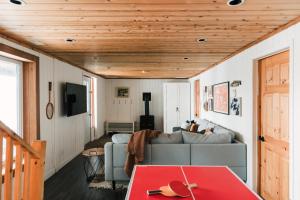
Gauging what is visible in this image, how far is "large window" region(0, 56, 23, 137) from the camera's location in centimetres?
312

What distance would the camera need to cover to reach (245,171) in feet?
11.8

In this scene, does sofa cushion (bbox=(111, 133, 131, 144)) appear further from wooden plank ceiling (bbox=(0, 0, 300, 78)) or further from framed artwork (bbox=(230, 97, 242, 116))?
framed artwork (bbox=(230, 97, 242, 116))

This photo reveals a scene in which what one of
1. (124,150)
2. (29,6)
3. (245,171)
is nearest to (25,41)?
(29,6)

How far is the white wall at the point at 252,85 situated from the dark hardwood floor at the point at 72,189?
2.16 m

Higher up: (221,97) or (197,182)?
(221,97)

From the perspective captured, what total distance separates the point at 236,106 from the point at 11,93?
12.2 ft

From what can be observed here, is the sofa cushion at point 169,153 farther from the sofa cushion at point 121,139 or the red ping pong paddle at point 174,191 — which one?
the red ping pong paddle at point 174,191

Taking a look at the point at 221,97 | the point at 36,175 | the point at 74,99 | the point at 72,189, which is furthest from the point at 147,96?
the point at 36,175

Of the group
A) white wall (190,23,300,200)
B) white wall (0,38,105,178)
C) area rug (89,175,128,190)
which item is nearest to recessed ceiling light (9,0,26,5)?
white wall (0,38,105,178)

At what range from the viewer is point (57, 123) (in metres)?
4.39

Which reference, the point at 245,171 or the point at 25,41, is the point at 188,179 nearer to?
the point at 245,171

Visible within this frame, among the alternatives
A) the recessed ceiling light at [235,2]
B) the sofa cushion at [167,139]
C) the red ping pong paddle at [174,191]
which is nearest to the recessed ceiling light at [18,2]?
the recessed ceiling light at [235,2]

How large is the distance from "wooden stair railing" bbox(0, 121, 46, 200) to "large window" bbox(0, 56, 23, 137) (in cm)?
179

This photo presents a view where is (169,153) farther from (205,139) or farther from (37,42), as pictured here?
(37,42)
